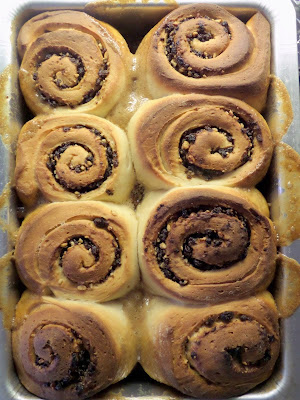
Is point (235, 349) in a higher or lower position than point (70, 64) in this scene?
lower

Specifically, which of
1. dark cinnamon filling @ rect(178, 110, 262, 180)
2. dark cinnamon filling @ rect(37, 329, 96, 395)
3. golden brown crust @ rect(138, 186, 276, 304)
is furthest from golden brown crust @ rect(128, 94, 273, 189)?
dark cinnamon filling @ rect(37, 329, 96, 395)

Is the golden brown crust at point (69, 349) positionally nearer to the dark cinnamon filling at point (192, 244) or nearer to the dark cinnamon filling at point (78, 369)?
the dark cinnamon filling at point (78, 369)

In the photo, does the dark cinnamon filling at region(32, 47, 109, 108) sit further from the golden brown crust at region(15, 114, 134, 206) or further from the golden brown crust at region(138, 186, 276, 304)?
the golden brown crust at region(138, 186, 276, 304)

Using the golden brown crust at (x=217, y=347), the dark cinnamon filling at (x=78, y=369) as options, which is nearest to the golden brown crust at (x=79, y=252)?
the dark cinnamon filling at (x=78, y=369)

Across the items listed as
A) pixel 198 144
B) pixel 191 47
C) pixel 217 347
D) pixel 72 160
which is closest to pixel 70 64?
pixel 72 160

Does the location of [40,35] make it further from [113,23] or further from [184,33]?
[184,33]

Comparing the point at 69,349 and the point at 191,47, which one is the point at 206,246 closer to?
the point at 69,349

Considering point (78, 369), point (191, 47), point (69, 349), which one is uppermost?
point (191, 47)
